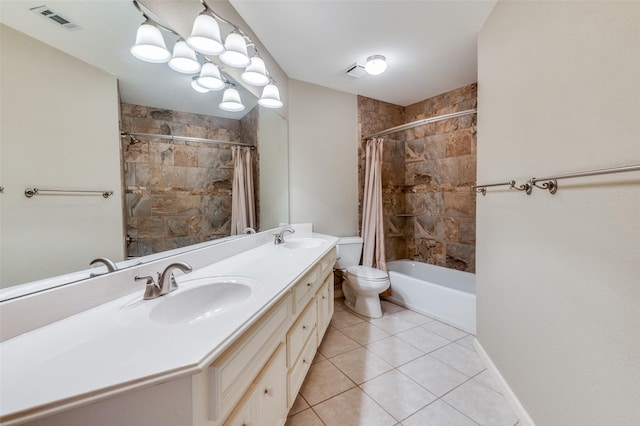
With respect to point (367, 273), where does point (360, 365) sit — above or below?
below

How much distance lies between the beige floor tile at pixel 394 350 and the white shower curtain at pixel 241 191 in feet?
4.65

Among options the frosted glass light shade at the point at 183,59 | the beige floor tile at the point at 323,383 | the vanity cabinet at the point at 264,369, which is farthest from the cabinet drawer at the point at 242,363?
the frosted glass light shade at the point at 183,59

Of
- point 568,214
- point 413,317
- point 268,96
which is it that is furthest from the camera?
point 413,317

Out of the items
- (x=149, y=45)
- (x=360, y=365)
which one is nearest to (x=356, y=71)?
(x=149, y=45)

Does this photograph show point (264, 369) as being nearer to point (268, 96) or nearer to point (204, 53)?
point (204, 53)

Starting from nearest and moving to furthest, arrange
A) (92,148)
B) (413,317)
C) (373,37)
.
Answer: (92,148), (373,37), (413,317)

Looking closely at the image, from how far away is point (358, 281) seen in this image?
2445 mm

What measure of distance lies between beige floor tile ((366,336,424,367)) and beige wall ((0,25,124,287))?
1.83 m

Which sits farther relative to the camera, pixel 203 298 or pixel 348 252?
pixel 348 252

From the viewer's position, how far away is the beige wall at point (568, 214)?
766 mm

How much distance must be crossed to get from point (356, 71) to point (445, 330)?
264cm

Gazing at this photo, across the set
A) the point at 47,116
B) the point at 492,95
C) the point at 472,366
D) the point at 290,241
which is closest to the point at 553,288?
the point at 472,366

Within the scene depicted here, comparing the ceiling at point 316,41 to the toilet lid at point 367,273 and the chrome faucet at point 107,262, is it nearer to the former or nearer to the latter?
the chrome faucet at point 107,262

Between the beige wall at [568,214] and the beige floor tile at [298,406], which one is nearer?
the beige wall at [568,214]
